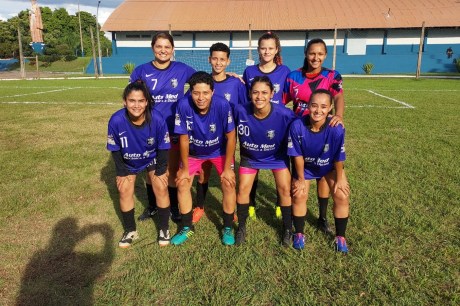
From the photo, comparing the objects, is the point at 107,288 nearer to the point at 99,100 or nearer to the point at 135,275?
the point at 135,275

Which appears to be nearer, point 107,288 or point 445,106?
point 107,288

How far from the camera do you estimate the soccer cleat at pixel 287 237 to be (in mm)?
3320

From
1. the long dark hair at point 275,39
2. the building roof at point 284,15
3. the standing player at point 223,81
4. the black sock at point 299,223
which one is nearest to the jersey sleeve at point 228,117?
the standing player at point 223,81

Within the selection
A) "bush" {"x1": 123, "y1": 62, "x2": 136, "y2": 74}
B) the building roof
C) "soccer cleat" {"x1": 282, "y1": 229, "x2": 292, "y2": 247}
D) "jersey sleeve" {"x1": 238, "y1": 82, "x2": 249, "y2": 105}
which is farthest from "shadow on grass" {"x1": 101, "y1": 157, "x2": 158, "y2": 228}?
the building roof

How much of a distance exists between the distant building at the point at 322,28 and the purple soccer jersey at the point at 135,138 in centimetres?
2999

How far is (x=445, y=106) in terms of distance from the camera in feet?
35.5

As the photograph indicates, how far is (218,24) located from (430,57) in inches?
756

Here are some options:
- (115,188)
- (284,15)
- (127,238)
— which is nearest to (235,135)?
(127,238)

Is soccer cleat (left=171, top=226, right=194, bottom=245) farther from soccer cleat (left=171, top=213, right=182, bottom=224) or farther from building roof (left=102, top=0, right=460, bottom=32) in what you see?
building roof (left=102, top=0, right=460, bottom=32)

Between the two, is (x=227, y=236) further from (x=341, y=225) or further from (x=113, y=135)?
(x=113, y=135)

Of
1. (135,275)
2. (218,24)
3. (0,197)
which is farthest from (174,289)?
(218,24)

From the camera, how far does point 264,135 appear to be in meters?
3.27

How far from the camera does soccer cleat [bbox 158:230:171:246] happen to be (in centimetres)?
337

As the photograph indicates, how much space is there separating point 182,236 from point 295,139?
1402 mm
